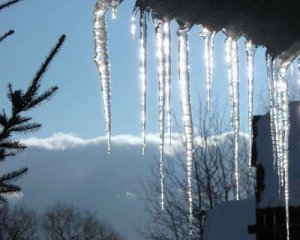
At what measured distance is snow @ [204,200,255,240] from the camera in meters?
15.9

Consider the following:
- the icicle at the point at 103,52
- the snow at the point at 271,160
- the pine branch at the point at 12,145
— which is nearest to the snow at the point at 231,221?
the snow at the point at 271,160

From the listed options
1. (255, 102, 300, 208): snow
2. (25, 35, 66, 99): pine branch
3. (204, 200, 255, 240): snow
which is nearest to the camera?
(25, 35, 66, 99): pine branch

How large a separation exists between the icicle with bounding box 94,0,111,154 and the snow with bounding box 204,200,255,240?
13.2m

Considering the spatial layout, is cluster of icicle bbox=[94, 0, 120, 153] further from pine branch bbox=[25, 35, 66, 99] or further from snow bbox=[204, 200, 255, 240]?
snow bbox=[204, 200, 255, 240]

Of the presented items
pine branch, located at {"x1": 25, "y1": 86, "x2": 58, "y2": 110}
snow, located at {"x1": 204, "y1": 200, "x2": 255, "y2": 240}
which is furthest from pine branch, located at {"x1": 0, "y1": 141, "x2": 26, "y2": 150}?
snow, located at {"x1": 204, "y1": 200, "x2": 255, "y2": 240}

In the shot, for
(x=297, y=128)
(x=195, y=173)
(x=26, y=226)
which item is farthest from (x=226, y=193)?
(x=26, y=226)

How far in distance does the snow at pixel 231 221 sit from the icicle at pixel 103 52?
43.2 feet

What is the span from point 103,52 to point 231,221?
571 inches

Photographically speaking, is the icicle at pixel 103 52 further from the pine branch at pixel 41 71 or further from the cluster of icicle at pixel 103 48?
the pine branch at pixel 41 71

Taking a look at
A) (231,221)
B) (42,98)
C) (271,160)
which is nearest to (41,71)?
(42,98)

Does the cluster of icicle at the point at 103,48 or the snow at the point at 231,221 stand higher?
the snow at the point at 231,221

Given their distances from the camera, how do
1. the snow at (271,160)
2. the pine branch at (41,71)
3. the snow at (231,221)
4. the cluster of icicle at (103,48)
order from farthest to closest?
the snow at (231,221) < the snow at (271,160) < the pine branch at (41,71) < the cluster of icicle at (103,48)

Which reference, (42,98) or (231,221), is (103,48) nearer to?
(42,98)

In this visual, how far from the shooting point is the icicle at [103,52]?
1978 millimetres
